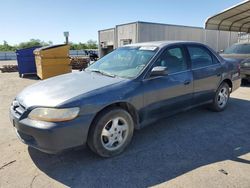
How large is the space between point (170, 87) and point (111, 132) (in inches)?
50.7

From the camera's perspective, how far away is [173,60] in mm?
3773

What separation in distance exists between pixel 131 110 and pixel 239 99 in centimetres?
418

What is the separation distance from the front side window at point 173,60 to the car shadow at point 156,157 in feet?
3.70

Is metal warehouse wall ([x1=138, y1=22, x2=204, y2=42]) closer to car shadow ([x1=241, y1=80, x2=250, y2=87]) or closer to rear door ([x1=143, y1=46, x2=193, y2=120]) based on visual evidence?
car shadow ([x1=241, y1=80, x2=250, y2=87])

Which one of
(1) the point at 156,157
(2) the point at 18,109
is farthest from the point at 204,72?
(2) the point at 18,109

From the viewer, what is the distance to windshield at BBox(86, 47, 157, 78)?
3.39 meters

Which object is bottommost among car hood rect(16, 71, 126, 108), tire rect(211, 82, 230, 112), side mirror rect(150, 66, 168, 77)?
tire rect(211, 82, 230, 112)

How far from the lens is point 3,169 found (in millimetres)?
2785

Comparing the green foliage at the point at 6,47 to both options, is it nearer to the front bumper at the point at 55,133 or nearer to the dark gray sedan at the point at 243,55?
the dark gray sedan at the point at 243,55

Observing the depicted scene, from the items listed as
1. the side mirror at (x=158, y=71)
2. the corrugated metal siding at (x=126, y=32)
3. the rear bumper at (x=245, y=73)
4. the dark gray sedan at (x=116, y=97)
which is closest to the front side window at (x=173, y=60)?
the dark gray sedan at (x=116, y=97)

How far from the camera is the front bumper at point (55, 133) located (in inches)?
97.0

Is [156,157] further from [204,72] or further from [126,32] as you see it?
[126,32]

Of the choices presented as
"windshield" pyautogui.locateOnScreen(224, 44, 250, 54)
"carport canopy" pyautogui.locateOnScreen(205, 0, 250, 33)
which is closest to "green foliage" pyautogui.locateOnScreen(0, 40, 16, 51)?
"carport canopy" pyautogui.locateOnScreen(205, 0, 250, 33)

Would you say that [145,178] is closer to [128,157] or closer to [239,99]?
[128,157]
